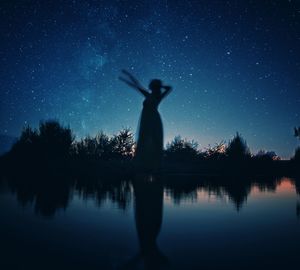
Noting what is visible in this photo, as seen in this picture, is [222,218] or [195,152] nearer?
[222,218]

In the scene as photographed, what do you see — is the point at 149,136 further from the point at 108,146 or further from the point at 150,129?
the point at 108,146

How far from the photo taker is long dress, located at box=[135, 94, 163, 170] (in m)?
11.5

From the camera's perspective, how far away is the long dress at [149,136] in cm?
1149

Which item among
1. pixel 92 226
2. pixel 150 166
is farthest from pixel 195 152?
pixel 92 226

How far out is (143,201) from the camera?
6.18 meters

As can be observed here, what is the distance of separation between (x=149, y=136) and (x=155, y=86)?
2171 mm

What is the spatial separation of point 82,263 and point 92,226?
1494 millimetres

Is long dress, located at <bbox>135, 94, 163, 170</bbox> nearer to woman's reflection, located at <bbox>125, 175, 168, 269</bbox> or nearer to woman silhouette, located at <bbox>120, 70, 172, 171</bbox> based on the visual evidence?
woman silhouette, located at <bbox>120, 70, 172, 171</bbox>

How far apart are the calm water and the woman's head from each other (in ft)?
21.3

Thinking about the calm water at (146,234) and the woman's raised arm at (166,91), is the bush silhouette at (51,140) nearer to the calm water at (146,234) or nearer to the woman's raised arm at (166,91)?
the woman's raised arm at (166,91)

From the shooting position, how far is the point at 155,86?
11500 mm

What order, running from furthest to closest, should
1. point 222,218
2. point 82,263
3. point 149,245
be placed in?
point 222,218
point 149,245
point 82,263

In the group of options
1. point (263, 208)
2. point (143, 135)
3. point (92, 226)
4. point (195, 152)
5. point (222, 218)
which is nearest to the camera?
point (92, 226)

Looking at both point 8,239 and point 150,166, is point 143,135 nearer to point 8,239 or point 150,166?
point 150,166
